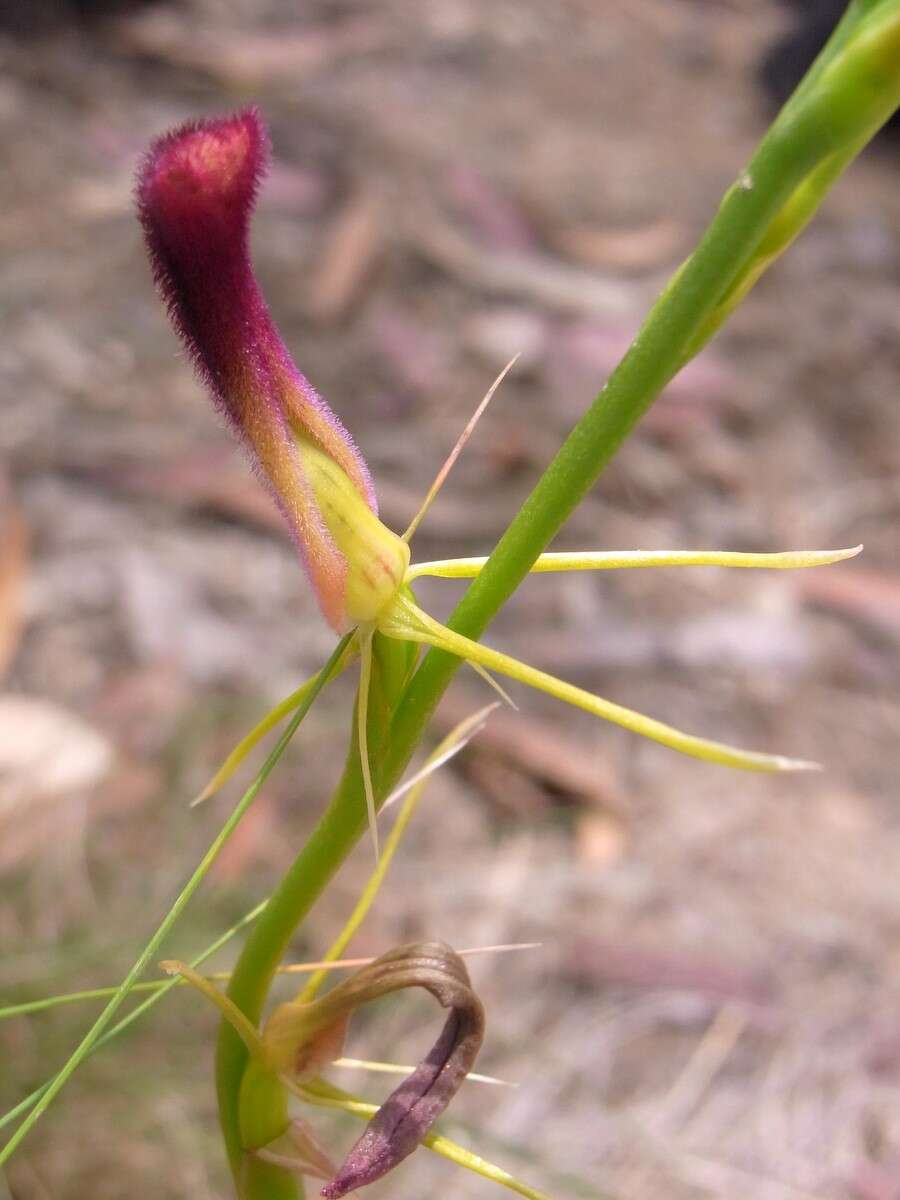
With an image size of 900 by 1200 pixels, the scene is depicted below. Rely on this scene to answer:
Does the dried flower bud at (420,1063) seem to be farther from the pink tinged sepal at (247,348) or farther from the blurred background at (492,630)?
the blurred background at (492,630)

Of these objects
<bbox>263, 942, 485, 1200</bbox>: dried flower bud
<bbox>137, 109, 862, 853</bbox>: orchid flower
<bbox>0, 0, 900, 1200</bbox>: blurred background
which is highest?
<bbox>137, 109, 862, 853</bbox>: orchid flower

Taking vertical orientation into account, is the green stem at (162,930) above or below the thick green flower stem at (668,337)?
below

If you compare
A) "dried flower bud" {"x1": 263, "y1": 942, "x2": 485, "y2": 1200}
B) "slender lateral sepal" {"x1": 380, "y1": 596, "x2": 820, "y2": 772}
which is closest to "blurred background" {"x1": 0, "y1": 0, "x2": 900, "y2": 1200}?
"dried flower bud" {"x1": 263, "y1": 942, "x2": 485, "y2": 1200}

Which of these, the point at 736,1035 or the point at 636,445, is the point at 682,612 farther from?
the point at 736,1035

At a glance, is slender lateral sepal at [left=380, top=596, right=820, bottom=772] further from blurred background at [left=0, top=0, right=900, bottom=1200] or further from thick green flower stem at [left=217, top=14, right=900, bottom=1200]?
blurred background at [left=0, top=0, right=900, bottom=1200]

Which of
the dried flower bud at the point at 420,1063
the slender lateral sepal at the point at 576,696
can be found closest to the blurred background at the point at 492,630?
the dried flower bud at the point at 420,1063

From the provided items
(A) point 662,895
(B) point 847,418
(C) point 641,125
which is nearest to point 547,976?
(A) point 662,895

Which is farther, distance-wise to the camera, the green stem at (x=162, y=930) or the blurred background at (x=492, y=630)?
the blurred background at (x=492, y=630)
